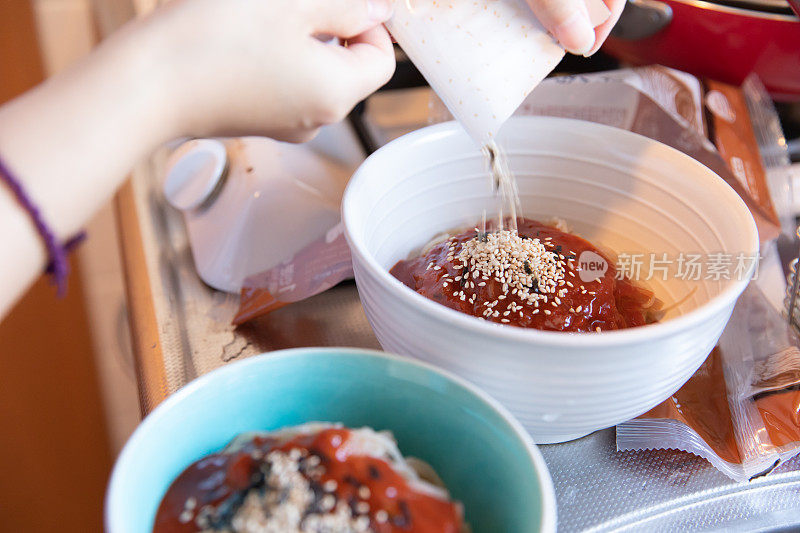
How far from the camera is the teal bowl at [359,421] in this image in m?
0.49

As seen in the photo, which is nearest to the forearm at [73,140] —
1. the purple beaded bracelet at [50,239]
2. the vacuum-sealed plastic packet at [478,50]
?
the purple beaded bracelet at [50,239]

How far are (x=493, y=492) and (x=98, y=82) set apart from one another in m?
0.41

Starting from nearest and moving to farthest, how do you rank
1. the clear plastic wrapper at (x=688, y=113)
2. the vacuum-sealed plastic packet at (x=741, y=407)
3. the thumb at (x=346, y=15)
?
the thumb at (x=346, y=15), the vacuum-sealed plastic packet at (x=741, y=407), the clear plastic wrapper at (x=688, y=113)

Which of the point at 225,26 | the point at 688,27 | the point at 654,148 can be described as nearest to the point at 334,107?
the point at 225,26

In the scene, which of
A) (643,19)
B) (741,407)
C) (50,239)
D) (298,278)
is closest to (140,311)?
(298,278)

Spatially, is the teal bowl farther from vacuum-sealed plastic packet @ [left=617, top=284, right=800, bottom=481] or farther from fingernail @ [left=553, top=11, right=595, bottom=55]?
fingernail @ [left=553, top=11, right=595, bottom=55]

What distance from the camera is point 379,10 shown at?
0.62m

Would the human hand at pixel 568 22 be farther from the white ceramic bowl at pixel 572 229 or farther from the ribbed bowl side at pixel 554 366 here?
the ribbed bowl side at pixel 554 366

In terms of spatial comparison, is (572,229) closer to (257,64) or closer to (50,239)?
(257,64)

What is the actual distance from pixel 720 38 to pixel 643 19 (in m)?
0.11

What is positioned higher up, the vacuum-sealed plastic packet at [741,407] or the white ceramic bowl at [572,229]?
the white ceramic bowl at [572,229]

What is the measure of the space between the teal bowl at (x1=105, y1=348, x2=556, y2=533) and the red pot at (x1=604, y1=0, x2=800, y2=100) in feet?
2.41

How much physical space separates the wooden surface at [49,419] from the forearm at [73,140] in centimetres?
94

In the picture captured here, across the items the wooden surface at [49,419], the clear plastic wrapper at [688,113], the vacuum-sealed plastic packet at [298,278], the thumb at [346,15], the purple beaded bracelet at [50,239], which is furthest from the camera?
the wooden surface at [49,419]
